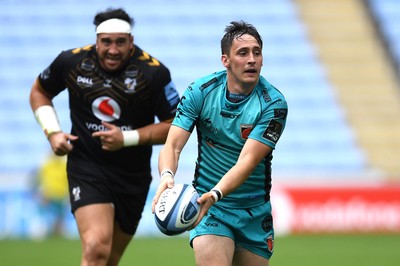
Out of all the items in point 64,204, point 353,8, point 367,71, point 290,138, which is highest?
point 353,8

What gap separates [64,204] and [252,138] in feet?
41.3

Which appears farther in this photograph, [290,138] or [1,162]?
[290,138]

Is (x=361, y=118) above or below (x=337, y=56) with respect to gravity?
below

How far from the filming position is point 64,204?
18.5m

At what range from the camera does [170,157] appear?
6.45 m

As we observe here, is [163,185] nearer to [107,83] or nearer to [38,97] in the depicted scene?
[107,83]

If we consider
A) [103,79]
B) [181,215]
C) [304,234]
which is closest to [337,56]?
[304,234]

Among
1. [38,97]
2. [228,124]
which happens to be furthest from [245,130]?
[38,97]

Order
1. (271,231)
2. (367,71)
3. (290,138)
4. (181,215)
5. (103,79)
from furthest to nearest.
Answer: (367,71), (290,138), (103,79), (271,231), (181,215)

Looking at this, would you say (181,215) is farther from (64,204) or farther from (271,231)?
(64,204)

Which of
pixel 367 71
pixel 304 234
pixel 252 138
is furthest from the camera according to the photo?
pixel 367 71

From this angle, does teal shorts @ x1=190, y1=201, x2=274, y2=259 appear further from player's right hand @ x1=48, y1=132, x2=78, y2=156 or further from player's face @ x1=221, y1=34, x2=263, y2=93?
player's right hand @ x1=48, y1=132, x2=78, y2=156

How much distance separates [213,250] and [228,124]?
0.92m

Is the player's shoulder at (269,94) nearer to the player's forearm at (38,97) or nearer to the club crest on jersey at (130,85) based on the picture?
the club crest on jersey at (130,85)
